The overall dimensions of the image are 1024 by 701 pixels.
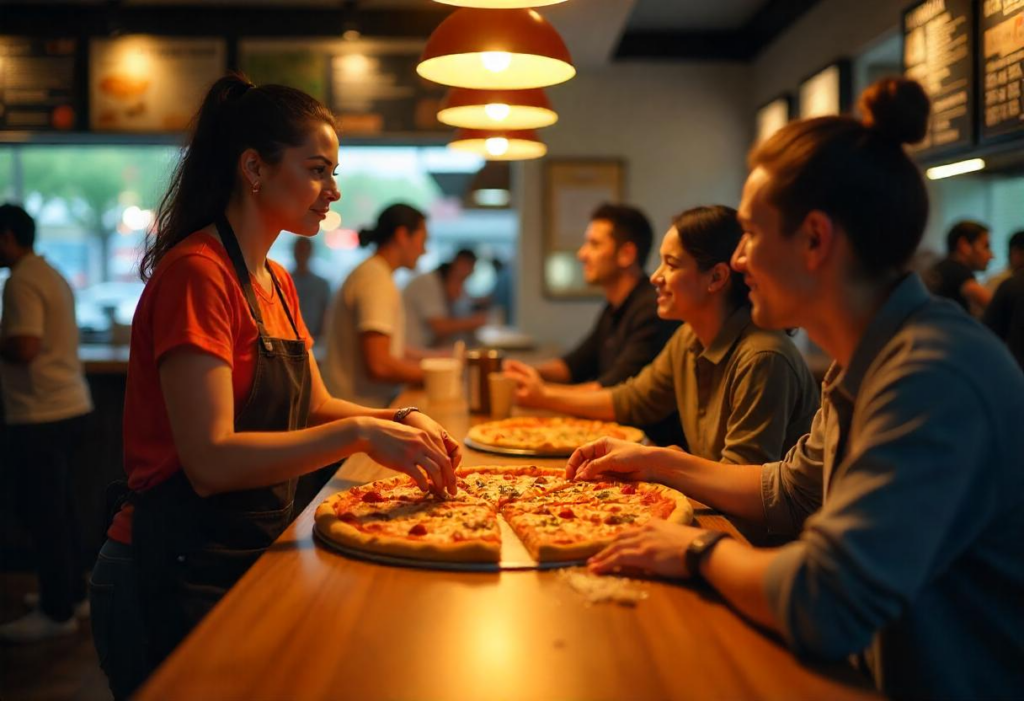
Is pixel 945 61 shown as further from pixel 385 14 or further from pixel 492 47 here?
pixel 385 14

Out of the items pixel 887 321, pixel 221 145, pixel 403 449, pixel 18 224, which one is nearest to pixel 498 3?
pixel 221 145

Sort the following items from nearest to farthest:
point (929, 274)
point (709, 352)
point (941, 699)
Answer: point (941, 699) → point (709, 352) → point (929, 274)

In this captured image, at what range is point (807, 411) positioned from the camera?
2.21m

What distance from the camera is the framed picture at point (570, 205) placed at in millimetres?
6664

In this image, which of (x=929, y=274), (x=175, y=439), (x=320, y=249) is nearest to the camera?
(x=175, y=439)

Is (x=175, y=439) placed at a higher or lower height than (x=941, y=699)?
higher

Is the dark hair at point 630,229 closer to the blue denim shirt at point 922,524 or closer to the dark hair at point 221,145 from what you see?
the dark hair at point 221,145

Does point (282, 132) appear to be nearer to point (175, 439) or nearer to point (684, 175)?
point (175, 439)

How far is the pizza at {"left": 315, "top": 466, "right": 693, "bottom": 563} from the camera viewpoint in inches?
59.6

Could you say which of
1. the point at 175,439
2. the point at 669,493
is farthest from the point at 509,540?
the point at 175,439

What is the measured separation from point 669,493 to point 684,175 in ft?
17.1

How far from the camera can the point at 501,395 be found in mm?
3182

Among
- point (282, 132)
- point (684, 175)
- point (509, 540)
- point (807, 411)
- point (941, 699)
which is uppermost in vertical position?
point (684, 175)

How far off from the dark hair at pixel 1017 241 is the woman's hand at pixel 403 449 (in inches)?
108
